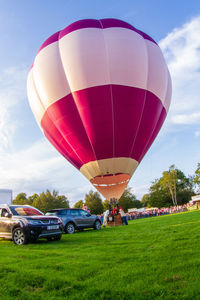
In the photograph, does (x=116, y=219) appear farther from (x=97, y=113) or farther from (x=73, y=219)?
(x=97, y=113)

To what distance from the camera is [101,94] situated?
16.1 metres

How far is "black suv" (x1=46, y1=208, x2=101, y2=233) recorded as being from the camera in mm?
13922

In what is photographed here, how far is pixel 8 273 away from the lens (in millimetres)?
4711

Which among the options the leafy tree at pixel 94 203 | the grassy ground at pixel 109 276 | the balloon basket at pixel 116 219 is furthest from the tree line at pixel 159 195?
the grassy ground at pixel 109 276

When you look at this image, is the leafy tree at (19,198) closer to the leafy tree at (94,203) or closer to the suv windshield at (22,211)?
the leafy tree at (94,203)

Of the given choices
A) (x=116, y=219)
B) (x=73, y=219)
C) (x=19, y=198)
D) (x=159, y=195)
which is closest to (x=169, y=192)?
(x=159, y=195)

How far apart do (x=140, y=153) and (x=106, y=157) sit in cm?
278

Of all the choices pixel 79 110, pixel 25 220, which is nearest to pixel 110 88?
pixel 79 110

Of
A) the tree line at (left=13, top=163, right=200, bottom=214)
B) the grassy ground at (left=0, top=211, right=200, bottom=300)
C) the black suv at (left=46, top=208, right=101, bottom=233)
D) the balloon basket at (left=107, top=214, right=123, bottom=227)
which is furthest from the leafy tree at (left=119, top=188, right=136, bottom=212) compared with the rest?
the grassy ground at (left=0, top=211, right=200, bottom=300)

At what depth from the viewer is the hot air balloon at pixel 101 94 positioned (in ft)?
53.2

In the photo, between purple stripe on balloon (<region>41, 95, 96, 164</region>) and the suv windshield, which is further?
purple stripe on balloon (<region>41, 95, 96, 164</region>)

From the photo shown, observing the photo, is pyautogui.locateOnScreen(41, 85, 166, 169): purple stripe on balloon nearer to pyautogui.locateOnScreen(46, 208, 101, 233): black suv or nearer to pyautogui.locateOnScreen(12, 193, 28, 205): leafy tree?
pyautogui.locateOnScreen(46, 208, 101, 233): black suv

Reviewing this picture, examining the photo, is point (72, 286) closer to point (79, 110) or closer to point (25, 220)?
point (25, 220)

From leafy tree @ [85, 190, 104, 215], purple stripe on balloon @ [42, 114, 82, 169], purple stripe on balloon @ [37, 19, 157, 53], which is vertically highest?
purple stripe on balloon @ [37, 19, 157, 53]
